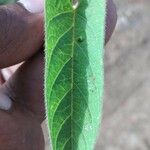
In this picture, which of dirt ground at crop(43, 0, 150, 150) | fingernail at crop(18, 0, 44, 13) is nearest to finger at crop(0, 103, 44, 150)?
fingernail at crop(18, 0, 44, 13)

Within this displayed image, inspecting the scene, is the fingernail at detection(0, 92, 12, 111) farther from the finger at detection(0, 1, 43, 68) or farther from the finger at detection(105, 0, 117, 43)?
the finger at detection(105, 0, 117, 43)

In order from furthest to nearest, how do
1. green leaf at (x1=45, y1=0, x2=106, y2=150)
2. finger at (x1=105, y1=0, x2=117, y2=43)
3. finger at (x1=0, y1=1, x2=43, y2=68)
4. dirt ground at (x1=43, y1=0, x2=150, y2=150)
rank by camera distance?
dirt ground at (x1=43, y1=0, x2=150, y2=150) < finger at (x1=105, y1=0, x2=117, y2=43) < finger at (x1=0, y1=1, x2=43, y2=68) < green leaf at (x1=45, y1=0, x2=106, y2=150)

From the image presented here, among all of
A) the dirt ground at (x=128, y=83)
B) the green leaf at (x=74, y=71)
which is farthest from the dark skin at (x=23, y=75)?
the dirt ground at (x=128, y=83)

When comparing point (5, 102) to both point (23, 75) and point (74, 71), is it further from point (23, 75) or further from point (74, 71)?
point (74, 71)

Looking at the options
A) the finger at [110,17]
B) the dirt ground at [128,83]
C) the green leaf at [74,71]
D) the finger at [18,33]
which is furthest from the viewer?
the dirt ground at [128,83]

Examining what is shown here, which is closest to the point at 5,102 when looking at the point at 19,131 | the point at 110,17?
the point at 19,131

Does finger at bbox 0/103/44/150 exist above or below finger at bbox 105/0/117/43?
below

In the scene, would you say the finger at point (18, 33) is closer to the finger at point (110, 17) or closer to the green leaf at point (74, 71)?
the finger at point (110, 17)
